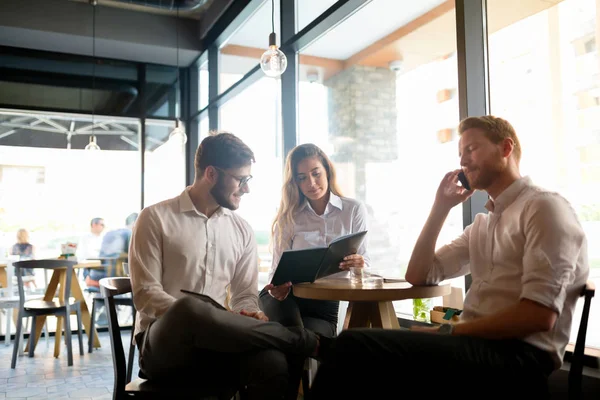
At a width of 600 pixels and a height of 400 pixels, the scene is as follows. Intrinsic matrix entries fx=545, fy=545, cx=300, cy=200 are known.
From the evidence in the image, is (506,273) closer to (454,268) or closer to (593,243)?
(454,268)

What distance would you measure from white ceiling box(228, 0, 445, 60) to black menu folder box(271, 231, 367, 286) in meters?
1.59

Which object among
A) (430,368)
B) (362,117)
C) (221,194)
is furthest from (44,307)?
(430,368)

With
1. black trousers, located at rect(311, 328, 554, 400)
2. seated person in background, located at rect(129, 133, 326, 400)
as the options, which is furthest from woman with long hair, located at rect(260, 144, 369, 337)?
black trousers, located at rect(311, 328, 554, 400)

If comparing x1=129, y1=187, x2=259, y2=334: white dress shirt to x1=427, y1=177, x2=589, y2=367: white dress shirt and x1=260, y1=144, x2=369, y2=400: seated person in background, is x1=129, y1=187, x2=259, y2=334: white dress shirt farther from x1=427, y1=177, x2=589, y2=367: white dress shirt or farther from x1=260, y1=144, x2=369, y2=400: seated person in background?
x1=427, y1=177, x2=589, y2=367: white dress shirt

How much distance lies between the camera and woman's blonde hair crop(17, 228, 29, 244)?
6027mm

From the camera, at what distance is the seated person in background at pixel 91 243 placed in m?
6.29

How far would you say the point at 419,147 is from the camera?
126 inches

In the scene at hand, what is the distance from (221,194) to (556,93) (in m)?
1.51

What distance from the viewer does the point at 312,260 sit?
2193 mm

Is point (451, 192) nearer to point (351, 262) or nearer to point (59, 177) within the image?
point (351, 262)

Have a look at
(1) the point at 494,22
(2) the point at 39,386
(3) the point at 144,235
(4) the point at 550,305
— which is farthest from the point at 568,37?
(2) the point at 39,386

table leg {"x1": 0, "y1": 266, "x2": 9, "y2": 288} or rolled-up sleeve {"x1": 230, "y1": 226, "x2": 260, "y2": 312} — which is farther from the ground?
rolled-up sleeve {"x1": 230, "y1": 226, "x2": 260, "y2": 312}

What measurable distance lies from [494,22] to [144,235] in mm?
1936

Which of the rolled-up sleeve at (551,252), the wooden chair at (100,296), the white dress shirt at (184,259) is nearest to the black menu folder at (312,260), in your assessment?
the white dress shirt at (184,259)
